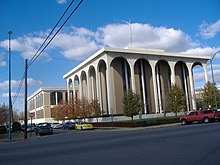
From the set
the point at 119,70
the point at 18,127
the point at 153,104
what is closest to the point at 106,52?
the point at 119,70

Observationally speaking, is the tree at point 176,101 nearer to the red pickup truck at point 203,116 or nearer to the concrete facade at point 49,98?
the red pickup truck at point 203,116

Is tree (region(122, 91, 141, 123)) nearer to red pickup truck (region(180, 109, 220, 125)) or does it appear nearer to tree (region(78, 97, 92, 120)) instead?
red pickup truck (region(180, 109, 220, 125))

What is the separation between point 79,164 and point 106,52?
63.4 m

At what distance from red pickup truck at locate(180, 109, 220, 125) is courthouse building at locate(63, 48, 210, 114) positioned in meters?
33.6

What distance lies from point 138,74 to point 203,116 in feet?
142

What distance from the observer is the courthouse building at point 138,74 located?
74.2 m

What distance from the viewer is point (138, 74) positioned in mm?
80688

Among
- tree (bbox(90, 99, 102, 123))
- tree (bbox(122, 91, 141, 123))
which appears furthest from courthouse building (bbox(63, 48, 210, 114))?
tree (bbox(122, 91, 141, 123))

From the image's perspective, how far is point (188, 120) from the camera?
38625 millimetres

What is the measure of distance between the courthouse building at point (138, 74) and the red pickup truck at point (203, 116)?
33.6 metres

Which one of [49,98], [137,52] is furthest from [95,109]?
[49,98]

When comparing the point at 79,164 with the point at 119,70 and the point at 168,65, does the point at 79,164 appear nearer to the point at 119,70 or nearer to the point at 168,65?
the point at 119,70

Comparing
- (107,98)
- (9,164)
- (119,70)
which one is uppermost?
(119,70)

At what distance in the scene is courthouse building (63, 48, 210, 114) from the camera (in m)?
74.2
